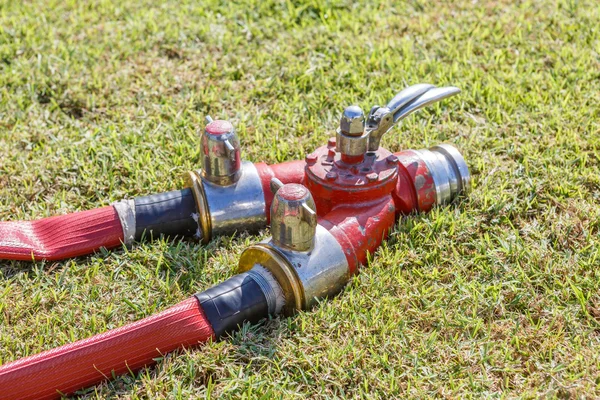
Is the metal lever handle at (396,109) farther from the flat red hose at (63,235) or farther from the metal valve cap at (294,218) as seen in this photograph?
the flat red hose at (63,235)

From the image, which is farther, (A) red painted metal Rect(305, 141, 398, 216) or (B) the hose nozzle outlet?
(B) the hose nozzle outlet

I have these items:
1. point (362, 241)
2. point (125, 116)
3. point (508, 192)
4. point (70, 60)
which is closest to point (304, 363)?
point (362, 241)

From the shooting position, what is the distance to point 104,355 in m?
2.19

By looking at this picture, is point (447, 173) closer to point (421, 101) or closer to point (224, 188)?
point (421, 101)

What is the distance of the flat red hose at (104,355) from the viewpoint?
2.11m

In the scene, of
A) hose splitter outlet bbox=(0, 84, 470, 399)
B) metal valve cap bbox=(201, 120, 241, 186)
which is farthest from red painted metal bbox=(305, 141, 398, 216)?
metal valve cap bbox=(201, 120, 241, 186)

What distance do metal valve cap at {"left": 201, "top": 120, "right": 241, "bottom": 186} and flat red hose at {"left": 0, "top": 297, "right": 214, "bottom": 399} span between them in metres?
0.55

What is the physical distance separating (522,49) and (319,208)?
190 centimetres

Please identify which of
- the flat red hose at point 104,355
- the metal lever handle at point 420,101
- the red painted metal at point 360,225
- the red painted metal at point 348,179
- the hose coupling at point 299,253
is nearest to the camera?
the flat red hose at point 104,355

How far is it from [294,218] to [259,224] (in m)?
0.50

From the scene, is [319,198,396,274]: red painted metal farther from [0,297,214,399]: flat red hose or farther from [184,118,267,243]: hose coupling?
[0,297,214,399]: flat red hose

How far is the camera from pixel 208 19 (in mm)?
4301

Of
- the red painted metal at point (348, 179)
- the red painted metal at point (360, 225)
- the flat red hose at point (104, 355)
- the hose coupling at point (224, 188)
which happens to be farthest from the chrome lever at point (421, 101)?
the flat red hose at point (104, 355)

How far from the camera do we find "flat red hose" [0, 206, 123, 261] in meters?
2.67
